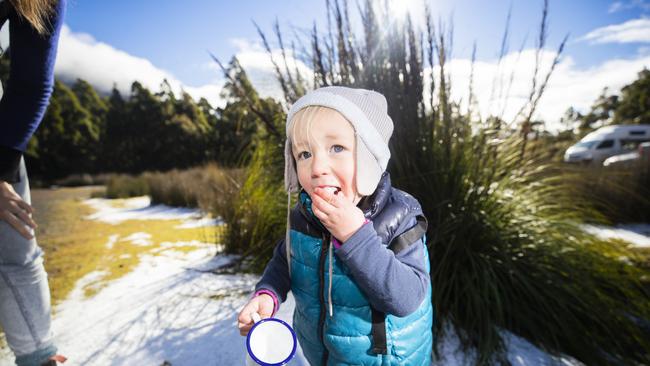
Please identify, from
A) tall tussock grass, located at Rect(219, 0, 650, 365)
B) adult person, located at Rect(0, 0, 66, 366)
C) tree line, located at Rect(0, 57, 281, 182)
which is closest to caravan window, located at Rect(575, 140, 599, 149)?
tall tussock grass, located at Rect(219, 0, 650, 365)

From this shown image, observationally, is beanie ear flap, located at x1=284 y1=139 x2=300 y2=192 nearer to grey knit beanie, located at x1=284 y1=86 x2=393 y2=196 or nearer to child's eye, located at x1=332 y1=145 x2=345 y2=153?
grey knit beanie, located at x1=284 y1=86 x2=393 y2=196

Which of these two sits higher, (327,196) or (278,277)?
(327,196)

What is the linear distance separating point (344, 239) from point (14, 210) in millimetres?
1298

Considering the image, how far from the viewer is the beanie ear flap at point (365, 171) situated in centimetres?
88

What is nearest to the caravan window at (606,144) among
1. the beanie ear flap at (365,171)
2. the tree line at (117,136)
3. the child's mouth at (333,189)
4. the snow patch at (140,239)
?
the beanie ear flap at (365,171)

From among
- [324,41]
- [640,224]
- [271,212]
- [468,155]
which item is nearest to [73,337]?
[271,212]

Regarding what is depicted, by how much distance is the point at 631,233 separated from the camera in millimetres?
3318

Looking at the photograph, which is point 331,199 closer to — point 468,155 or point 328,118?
point 328,118

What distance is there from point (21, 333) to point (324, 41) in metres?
2.36

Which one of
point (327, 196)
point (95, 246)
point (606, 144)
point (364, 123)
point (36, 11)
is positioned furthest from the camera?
point (606, 144)

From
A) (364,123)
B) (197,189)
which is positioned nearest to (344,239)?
(364,123)

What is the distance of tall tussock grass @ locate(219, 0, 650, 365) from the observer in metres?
1.53

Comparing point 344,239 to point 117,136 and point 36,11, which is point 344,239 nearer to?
point 36,11

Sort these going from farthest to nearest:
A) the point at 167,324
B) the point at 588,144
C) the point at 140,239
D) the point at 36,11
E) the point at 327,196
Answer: the point at 588,144 → the point at 140,239 → the point at 167,324 → the point at 36,11 → the point at 327,196
